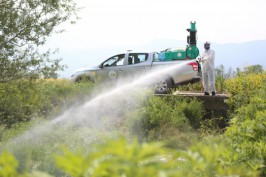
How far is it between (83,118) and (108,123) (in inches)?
42.9

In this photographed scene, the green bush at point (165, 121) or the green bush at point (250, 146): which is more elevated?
the green bush at point (250, 146)

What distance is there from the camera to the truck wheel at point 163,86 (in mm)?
15156

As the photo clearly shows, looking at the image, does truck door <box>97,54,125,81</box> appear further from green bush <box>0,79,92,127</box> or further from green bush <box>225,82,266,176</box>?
green bush <box>225,82,266,176</box>

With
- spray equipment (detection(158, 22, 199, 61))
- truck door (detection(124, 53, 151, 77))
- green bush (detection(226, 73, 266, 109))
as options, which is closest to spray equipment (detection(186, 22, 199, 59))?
spray equipment (detection(158, 22, 199, 61))

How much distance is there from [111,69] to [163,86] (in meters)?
2.49

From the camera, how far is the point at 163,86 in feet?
50.2

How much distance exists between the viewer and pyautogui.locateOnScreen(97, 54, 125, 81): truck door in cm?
1639

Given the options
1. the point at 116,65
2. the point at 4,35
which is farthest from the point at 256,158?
the point at 116,65

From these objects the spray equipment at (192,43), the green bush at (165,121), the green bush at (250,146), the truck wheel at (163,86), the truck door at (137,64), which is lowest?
the green bush at (165,121)

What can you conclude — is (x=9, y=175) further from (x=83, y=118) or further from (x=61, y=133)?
(x=83, y=118)

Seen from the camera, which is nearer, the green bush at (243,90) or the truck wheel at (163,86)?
the green bush at (243,90)

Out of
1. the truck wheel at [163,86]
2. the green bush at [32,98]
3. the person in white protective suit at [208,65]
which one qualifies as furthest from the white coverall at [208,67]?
the green bush at [32,98]

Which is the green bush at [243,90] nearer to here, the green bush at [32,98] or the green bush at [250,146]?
the green bush at [32,98]

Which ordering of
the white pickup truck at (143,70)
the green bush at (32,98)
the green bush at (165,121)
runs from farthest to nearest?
1. the white pickup truck at (143,70)
2. the green bush at (165,121)
3. the green bush at (32,98)
